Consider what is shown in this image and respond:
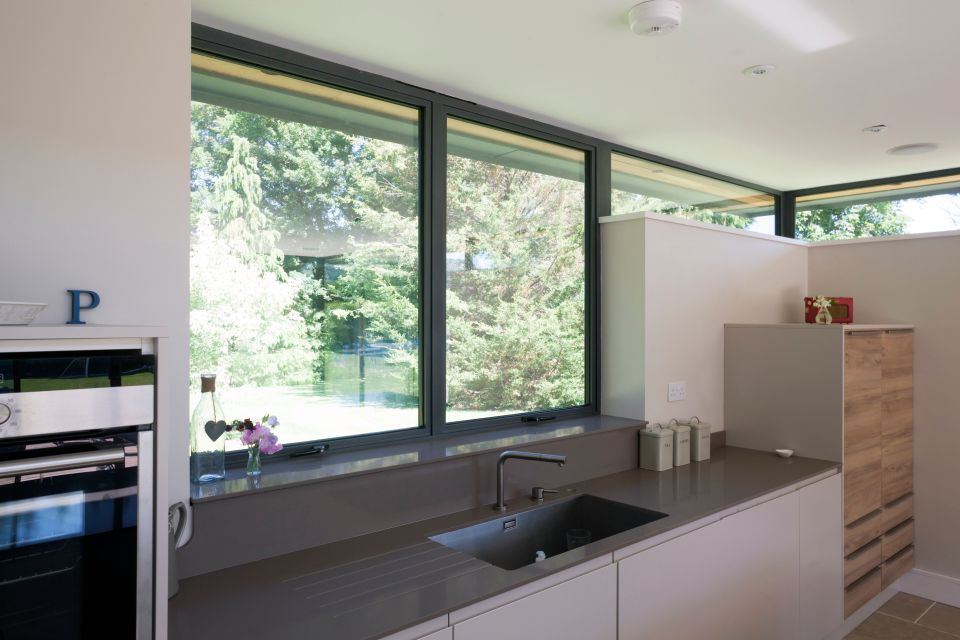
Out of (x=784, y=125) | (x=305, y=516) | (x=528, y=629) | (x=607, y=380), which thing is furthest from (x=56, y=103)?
(x=784, y=125)

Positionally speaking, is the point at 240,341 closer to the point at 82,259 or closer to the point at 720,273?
the point at 82,259

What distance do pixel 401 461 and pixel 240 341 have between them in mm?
693

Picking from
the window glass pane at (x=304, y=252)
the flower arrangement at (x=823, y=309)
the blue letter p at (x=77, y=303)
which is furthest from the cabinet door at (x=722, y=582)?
the blue letter p at (x=77, y=303)

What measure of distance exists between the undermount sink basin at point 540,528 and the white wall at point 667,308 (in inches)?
31.3

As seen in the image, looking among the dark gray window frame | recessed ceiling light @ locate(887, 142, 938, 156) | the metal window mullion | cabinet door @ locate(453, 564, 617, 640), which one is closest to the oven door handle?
cabinet door @ locate(453, 564, 617, 640)

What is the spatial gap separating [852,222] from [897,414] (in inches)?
58.7

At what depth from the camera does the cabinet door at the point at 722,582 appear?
2137mm

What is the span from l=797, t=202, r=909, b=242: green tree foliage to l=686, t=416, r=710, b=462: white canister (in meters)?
1.94

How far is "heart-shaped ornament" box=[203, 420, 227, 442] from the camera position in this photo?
1898 millimetres

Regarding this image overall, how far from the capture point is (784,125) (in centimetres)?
315

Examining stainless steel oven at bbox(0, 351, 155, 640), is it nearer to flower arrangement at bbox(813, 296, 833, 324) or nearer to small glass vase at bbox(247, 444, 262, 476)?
small glass vase at bbox(247, 444, 262, 476)

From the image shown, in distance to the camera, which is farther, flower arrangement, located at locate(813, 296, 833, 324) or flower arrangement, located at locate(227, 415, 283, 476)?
flower arrangement, located at locate(813, 296, 833, 324)

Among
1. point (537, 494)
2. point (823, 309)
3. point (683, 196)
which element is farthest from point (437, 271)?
point (823, 309)

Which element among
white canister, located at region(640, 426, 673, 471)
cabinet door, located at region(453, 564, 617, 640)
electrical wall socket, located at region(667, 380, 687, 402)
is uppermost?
electrical wall socket, located at region(667, 380, 687, 402)
